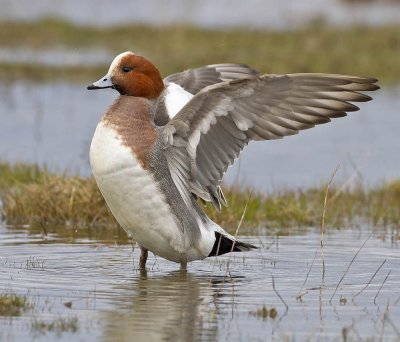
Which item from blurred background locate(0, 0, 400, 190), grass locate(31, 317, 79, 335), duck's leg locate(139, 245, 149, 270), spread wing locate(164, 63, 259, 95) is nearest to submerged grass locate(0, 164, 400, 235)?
blurred background locate(0, 0, 400, 190)

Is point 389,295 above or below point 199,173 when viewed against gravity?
below

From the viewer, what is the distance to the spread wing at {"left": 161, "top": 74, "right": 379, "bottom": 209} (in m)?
6.24

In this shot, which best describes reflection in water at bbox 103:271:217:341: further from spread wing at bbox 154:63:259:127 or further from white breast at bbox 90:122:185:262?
spread wing at bbox 154:63:259:127

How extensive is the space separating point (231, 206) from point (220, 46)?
10.5m

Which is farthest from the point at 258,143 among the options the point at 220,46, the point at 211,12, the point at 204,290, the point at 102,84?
the point at 211,12

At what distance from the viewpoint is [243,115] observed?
6.39 m

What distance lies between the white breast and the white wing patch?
0.74 meters

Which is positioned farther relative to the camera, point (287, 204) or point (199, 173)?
point (287, 204)

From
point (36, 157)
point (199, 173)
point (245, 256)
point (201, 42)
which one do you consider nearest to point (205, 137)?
point (199, 173)

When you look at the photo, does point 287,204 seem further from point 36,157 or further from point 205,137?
point 36,157

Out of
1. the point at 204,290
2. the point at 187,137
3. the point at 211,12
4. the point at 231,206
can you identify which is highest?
the point at 211,12

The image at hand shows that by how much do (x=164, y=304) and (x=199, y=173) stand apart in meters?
1.17

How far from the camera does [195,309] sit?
5551 millimetres

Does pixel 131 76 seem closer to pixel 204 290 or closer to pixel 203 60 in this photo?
pixel 204 290
